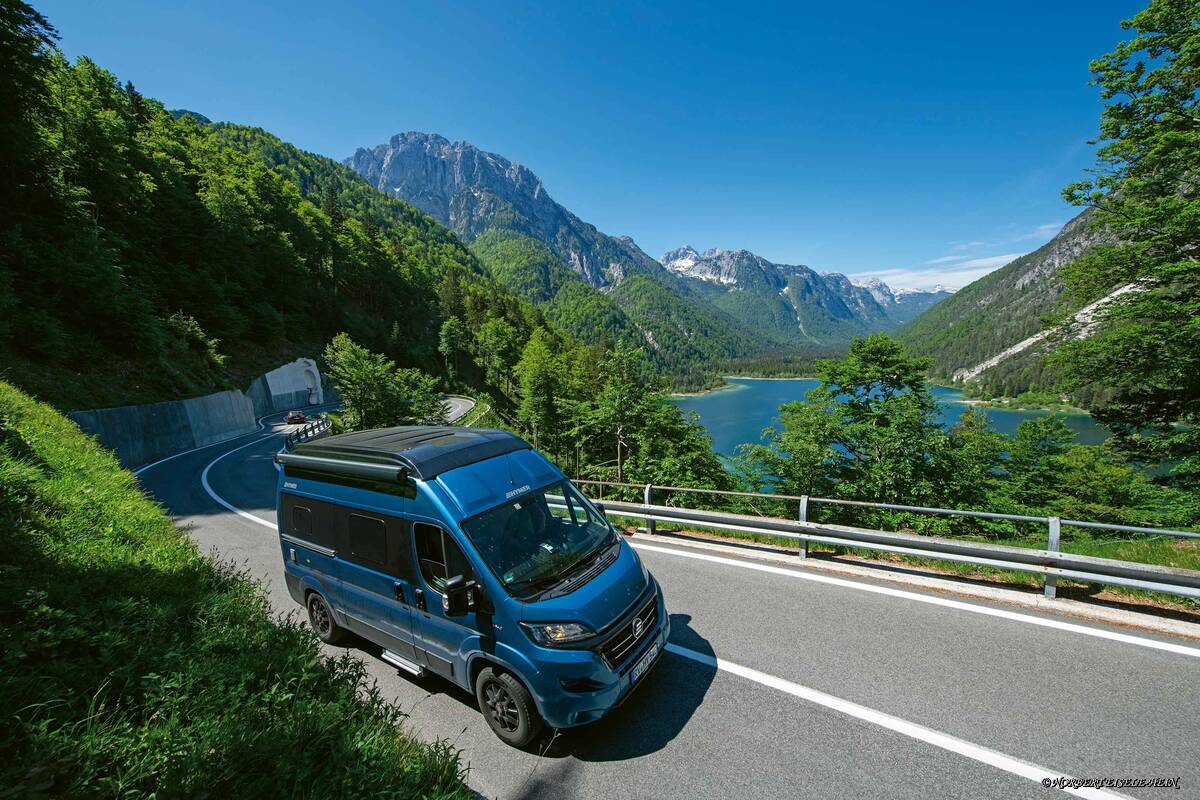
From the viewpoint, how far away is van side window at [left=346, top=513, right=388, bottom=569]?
523 cm

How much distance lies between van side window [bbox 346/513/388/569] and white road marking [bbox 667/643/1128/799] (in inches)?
153

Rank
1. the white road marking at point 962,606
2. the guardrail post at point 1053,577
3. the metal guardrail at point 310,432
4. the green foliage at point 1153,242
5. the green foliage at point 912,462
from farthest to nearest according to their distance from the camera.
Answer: the metal guardrail at point 310,432 → the green foliage at point 912,462 → the green foliage at point 1153,242 → the guardrail post at point 1053,577 → the white road marking at point 962,606

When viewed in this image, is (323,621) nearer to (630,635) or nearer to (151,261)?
(630,635)

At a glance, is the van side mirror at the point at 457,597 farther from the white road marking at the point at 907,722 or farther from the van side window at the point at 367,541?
the white road marking at the point at 907,722

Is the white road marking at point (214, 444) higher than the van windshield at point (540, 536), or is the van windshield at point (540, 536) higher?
the van windshield at point (540, 536)

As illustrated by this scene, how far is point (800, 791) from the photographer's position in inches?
138

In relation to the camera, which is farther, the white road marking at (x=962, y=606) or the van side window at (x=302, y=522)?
the van side window at (x=302, y=522)

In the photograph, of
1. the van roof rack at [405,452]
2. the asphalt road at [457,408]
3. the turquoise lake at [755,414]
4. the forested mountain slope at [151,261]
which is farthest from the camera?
the turquoise lake at [755,414]

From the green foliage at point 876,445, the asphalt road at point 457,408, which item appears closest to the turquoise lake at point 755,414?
the green foliage at point 876,445

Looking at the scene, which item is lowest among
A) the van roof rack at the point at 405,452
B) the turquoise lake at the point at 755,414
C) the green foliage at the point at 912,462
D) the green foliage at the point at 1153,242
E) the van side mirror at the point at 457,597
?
the turquoise lake at the point at 755,414

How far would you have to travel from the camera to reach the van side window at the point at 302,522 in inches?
252

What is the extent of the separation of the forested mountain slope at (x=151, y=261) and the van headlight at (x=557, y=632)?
24841 millimetres

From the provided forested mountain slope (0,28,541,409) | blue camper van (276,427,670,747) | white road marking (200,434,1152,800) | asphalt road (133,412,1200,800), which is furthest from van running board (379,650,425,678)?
forested mountain slope (0,28,541,409)

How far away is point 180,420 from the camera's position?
2611 centimetres
